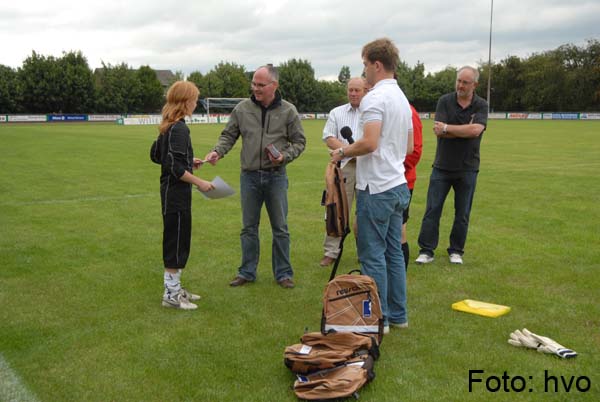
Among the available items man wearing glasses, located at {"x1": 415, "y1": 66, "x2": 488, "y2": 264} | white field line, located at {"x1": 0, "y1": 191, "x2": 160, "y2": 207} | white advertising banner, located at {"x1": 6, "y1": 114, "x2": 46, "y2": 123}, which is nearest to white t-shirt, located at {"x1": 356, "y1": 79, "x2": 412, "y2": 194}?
man wearing glasses, located at {"x1": 415, "y1": 66, "x2": 488, "y2": 264}

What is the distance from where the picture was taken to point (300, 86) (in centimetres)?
8788

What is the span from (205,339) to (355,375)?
147cm

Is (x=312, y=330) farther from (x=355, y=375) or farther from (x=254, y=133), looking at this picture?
(x=254, y=133)

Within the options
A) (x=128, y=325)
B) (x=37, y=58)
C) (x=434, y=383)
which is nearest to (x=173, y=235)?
(x=128, y=325)

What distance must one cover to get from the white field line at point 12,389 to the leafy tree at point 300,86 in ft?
277

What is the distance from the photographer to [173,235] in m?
5.27

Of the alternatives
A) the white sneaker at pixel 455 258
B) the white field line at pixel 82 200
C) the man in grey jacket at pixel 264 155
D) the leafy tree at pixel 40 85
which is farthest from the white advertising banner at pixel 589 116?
the man in grey jacket at pixel 264 155

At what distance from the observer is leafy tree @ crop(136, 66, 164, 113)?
80.1 meters

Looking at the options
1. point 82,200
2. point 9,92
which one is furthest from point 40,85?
point 82,200

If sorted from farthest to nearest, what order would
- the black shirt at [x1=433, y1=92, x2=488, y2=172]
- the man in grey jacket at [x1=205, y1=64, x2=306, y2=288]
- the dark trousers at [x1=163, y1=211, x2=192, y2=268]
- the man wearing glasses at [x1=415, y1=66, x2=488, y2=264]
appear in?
1. the black shirt at [x1=433, y1=92, x2=488, y2=172]
2. the man wearing glasses at [x1=415, y1=66, x2=488, y2=264]
3. the man in grey jacket at [x1=205, y1=64, x2=306, y2=288]
4. the dark trousers at [x1=163, y1=211, x2=192, y2=268]

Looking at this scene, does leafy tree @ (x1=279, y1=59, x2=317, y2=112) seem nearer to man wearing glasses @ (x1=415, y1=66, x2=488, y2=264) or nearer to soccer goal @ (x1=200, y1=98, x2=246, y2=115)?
soccer goal @ (x1=200, y1=98, x2=246, y2=115)

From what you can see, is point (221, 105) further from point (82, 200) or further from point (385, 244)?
point (385, 244)

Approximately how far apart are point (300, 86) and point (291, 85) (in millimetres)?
1390

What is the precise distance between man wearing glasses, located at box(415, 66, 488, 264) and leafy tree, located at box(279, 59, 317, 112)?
266ft
